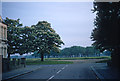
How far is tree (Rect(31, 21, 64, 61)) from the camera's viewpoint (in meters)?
40.9

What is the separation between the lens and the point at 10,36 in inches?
1446

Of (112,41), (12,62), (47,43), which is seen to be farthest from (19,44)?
(112,41)

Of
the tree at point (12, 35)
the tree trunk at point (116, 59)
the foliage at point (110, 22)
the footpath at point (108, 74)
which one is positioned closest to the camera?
the footpath at point (108, 74)

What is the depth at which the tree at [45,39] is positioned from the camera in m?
40.9

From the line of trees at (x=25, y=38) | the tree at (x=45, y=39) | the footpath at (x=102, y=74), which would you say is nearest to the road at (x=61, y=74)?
the footpath at (x=102, y=74)

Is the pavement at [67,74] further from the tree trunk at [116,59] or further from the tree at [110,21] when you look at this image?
the tree at [110,21]

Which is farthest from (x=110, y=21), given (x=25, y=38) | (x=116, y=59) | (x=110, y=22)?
(x=25, y=38)

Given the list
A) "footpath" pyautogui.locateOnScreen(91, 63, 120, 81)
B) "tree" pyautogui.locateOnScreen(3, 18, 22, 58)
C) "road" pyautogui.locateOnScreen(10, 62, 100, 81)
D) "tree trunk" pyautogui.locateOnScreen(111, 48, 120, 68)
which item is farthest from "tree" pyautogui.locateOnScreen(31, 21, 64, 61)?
"footpath" pyautogui.locateOnScreen(91, 63, 120, 81)

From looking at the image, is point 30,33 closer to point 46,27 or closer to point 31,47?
point 31,47

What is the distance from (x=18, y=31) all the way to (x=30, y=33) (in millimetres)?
3208

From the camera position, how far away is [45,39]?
42.3 metres

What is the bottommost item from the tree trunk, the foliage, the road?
the road

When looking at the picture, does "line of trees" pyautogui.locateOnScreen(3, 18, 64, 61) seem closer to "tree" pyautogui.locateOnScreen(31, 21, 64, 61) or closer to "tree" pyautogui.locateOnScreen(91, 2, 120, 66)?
"tree" pyautogui.locateOnScreen(31, 21, 64, 61)

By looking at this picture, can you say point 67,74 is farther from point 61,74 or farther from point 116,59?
point 116,59
